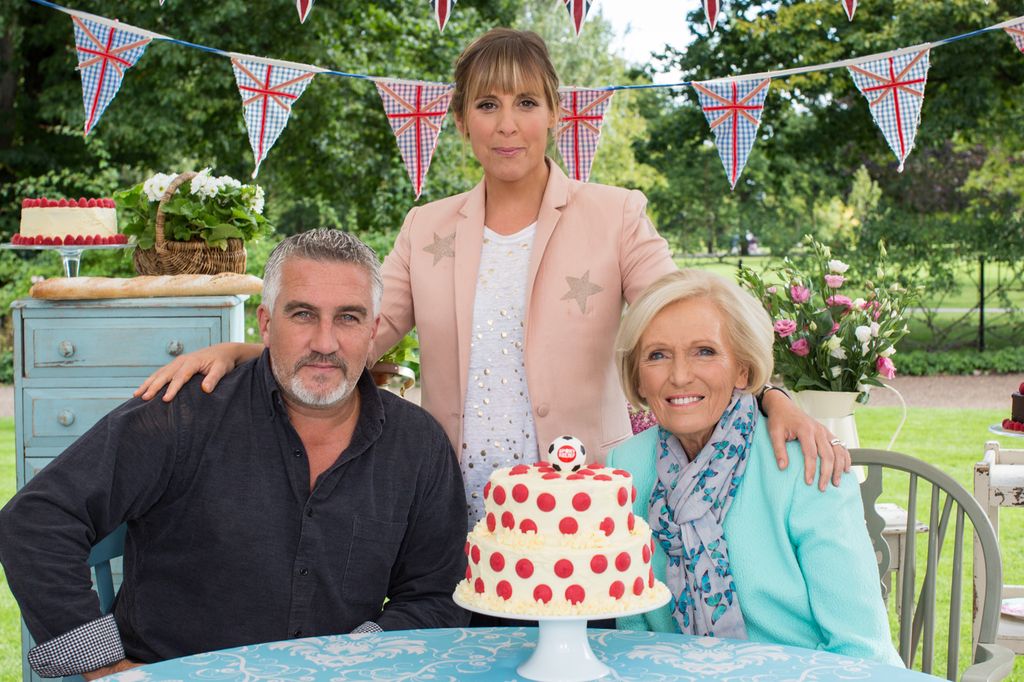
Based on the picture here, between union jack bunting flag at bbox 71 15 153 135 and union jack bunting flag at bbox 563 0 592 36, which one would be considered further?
union jack bunting flag at bbox 71 15 153 135

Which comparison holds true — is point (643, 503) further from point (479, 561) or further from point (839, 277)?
point (839, 277)

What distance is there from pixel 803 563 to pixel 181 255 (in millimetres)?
2525

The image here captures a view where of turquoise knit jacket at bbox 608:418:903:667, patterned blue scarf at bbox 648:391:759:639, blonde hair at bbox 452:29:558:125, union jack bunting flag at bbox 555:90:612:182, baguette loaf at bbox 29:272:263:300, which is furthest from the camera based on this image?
union jack bunting flag at bbox 555:90:612:182

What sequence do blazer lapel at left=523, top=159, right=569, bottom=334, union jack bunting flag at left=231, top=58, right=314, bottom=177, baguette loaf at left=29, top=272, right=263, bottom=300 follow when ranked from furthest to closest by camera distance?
1. union jack bunting flag at left=231, top=58, right=314, bottom=177
2. baguette loaf at left=29, top=272, right=263, bottom=300
3. blazer lapel at left=523, top=159, right=569, bottom=334

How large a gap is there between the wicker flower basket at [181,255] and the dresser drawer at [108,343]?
21 cm

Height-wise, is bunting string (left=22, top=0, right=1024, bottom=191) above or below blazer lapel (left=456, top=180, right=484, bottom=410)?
above

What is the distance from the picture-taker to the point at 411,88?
5.49 m

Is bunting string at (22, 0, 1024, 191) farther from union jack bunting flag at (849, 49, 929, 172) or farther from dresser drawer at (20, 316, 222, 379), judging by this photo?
dresser drawer at (20, 316, 222, 379)

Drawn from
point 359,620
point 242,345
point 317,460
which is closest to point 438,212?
point 242,345

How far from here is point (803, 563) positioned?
7.24ft

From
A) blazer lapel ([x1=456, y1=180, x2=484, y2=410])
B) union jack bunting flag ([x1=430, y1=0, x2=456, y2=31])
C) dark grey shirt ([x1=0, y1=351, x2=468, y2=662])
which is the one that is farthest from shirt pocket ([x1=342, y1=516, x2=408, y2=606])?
union jack bunting flag ([x1=430, y1=0, x2=456, y2=31])

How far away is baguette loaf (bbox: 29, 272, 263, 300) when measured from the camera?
150 inches

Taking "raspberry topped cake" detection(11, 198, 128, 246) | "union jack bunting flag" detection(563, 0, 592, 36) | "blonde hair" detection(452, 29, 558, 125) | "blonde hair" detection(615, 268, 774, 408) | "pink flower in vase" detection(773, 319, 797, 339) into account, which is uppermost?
"union jack bunting flag" detection(563, 0, 592, 36)

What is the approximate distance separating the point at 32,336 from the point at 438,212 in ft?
5.41
